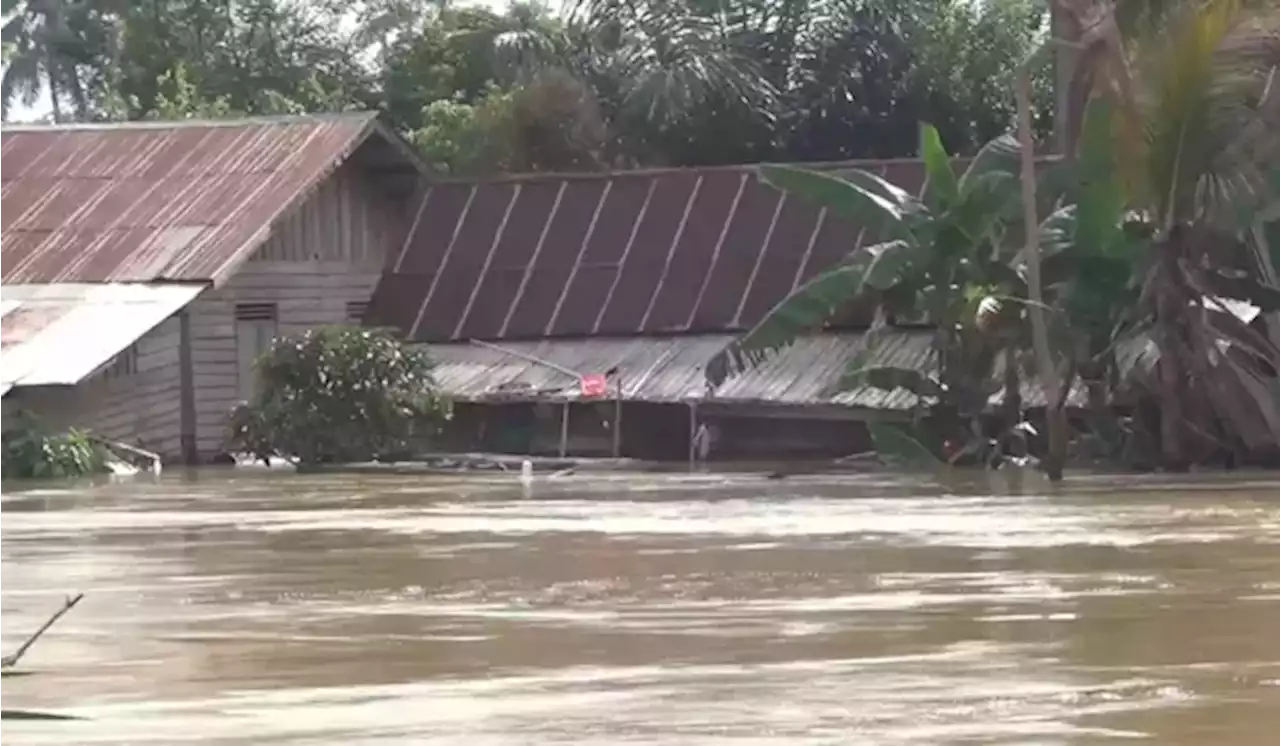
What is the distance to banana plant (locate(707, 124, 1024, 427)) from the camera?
2225 cm

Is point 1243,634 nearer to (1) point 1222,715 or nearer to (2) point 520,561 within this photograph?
(1) point 1222,715

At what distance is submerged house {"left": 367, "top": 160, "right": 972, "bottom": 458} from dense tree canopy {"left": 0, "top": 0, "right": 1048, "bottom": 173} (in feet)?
17.9

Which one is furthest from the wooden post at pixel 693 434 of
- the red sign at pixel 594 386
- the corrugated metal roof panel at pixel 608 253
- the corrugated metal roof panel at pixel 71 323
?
the corrugated metal roof panel at pixel 71 323

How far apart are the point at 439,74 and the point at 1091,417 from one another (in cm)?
2027

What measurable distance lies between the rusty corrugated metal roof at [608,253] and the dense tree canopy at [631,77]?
513 cm

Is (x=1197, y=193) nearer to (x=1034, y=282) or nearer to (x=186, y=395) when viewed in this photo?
(x=1034, y=282)

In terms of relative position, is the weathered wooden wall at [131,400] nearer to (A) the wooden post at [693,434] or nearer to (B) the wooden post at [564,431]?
(B) the wooden post at [564,431]

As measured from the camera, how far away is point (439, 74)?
4088 cm

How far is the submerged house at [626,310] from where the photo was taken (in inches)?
1033

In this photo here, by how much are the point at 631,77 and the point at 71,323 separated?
13.0 m

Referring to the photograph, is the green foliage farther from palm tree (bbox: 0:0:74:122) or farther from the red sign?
palm tree (bbox: 0:0:74:122)

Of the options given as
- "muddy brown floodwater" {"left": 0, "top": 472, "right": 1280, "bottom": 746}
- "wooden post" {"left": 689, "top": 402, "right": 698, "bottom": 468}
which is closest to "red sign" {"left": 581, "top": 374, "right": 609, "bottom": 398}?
"wooden post" {"left": 689, "top": 402, "right": 698, "bottom": 468}

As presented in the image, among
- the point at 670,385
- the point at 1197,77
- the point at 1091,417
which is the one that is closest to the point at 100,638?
the point at 1197,77

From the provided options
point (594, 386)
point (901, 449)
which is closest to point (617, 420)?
point (594, 386)
